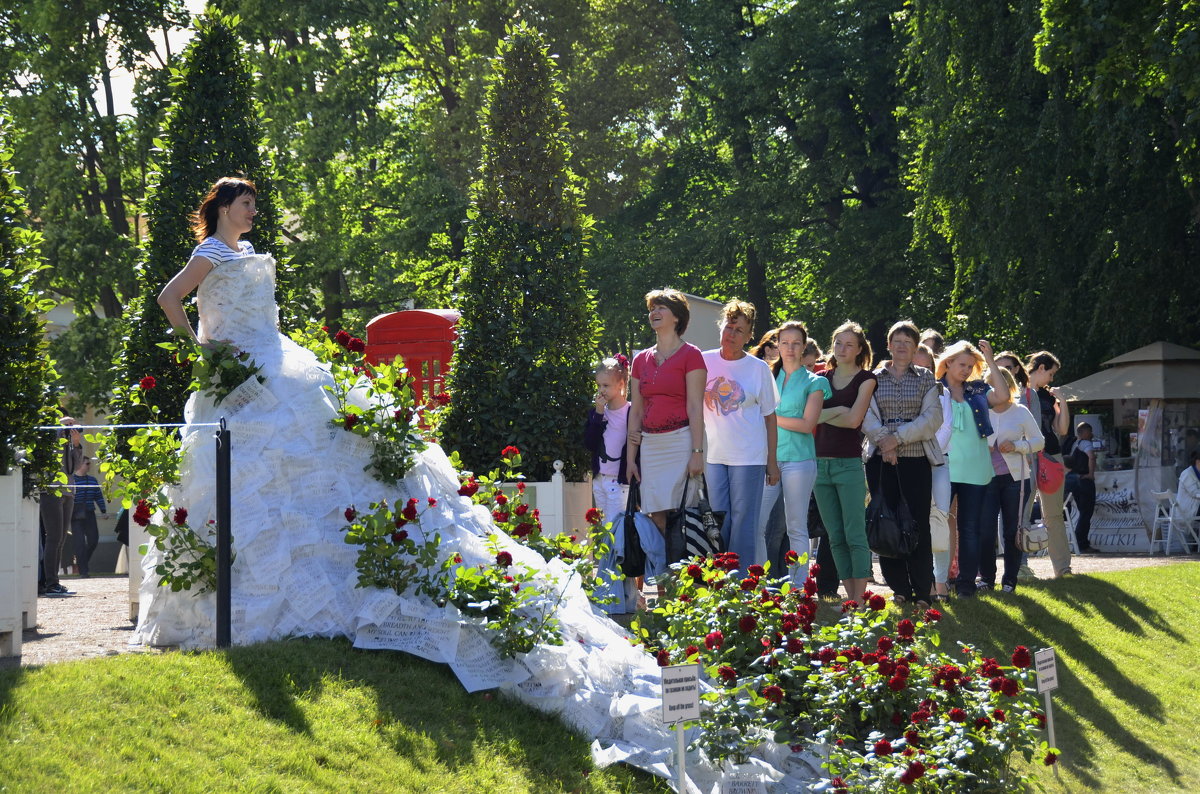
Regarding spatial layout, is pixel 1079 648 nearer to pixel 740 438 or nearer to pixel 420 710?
pixel 740 438

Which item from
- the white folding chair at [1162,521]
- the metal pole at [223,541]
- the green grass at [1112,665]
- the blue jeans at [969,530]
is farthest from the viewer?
the white folding chair at [1162,521]

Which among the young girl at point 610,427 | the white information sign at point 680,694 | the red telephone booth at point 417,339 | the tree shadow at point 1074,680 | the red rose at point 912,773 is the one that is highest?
the red telephone booth at point 417,339

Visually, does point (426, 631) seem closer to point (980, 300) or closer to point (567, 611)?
point (567, 611)

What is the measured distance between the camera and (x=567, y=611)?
691cm

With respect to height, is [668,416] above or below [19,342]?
below

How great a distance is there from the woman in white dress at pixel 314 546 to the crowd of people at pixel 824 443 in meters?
2.10

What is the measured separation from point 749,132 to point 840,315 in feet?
18.6

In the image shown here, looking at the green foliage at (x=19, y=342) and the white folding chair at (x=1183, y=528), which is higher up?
the green foliage at (x=19, y=342)

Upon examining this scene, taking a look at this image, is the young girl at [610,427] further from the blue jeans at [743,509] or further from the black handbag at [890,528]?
the black handbag at [890,528]

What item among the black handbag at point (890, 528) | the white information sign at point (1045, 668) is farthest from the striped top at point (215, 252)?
the black handbag at point (890, 528)

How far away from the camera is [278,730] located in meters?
5.32

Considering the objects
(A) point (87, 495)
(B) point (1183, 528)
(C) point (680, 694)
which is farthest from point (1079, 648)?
(A) point (87, 495)

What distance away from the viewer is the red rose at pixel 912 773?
5.46m

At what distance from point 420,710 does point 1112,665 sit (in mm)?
6665
